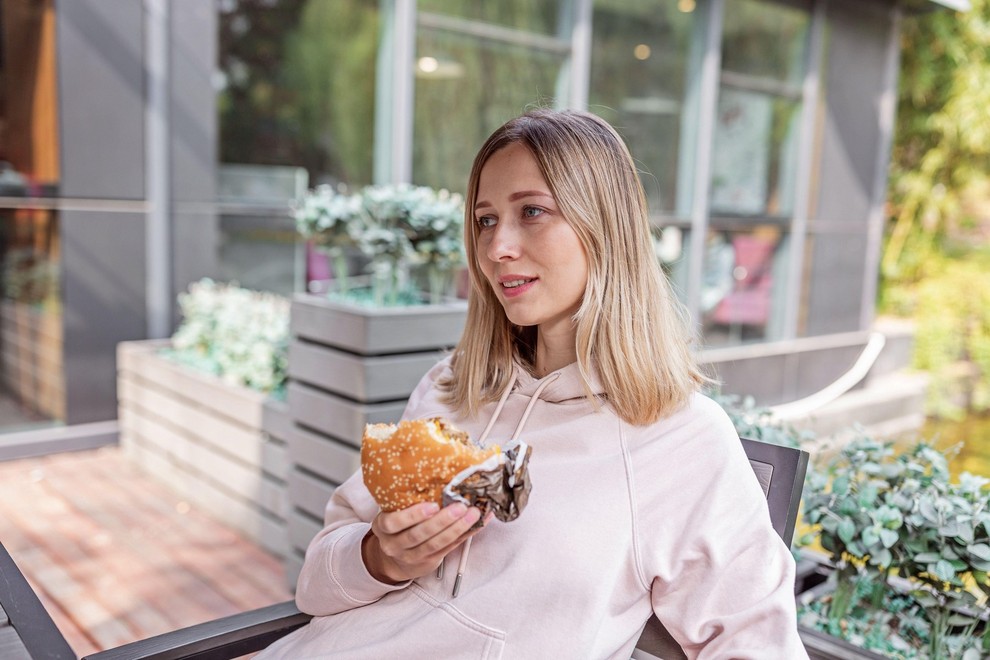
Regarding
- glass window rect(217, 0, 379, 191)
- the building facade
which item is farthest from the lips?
glass window rect(217, 0, 379, 191)

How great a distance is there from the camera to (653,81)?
6539 millimetres

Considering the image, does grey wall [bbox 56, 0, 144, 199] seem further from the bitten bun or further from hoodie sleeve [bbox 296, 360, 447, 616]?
the bitten bun

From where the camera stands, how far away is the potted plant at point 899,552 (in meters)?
1.65

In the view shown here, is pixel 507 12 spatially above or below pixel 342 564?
above

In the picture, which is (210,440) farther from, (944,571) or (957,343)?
(957,343)

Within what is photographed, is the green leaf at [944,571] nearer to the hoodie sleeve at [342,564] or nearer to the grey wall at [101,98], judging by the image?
the hoodie sleeve at [342,564]

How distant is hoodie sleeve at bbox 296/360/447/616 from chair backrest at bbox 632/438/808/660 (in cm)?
38

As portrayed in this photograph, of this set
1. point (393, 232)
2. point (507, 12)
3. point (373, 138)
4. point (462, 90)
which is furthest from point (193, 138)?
point (393, 232)

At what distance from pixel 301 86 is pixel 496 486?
4746 mm

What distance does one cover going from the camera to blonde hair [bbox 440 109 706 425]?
1264 millimetres

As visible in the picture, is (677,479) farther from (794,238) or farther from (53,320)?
(794,238)

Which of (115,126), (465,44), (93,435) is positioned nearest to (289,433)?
(93,435)

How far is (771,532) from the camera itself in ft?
3.86

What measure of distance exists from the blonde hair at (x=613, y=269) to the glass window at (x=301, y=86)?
4073 millimetres
